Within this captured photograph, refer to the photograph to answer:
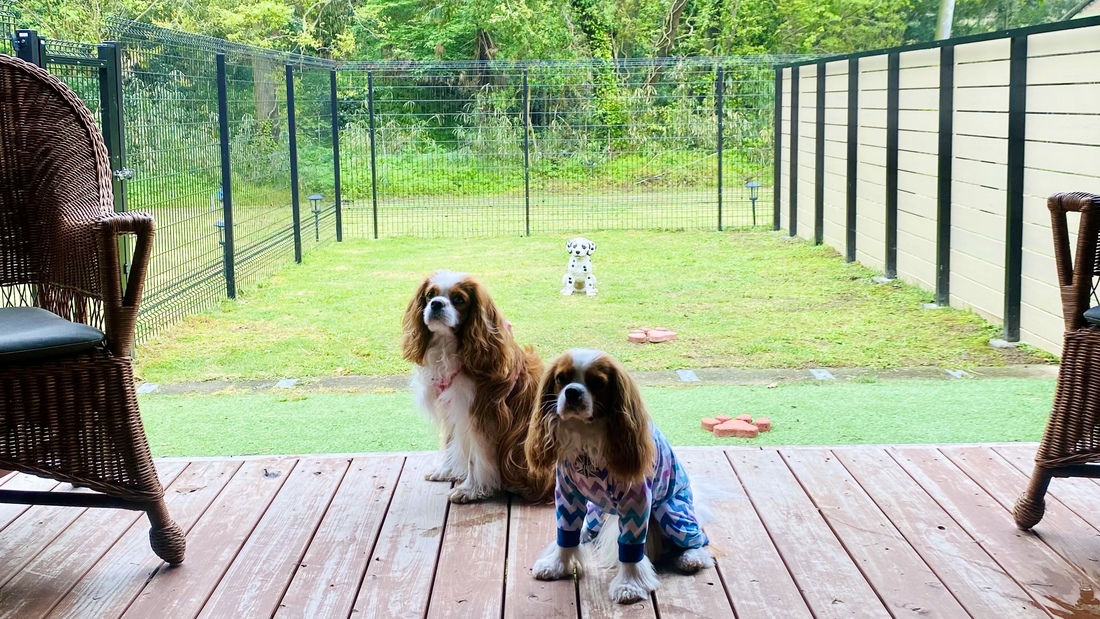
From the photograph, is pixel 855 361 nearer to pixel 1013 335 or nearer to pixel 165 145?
pixel 1013 335

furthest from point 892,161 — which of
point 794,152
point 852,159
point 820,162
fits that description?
point 794,152

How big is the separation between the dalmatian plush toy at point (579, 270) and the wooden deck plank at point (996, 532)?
341 centimetres

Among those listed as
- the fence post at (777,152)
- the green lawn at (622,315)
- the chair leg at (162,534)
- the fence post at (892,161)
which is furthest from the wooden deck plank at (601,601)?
the fence post at (777,152)

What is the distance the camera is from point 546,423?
209cm

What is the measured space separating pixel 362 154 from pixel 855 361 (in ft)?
20.4

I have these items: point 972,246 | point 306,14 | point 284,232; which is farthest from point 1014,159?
point 306,14

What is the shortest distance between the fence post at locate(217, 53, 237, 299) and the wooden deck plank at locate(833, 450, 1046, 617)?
419cm

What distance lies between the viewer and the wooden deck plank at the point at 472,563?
2.04 metres

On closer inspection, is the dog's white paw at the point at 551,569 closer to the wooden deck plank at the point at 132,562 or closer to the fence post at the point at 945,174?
the wooden deck plank at the point at 132,562

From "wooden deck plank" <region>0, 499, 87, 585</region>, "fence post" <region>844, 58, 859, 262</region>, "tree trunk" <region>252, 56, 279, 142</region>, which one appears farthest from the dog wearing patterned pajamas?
"fence post" <region>844, 58, 859, 262</region>

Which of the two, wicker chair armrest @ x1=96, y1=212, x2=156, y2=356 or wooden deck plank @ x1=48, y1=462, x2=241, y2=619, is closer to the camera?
wooden deck plank @ x1=48, y1=462, x2=241, y2=619

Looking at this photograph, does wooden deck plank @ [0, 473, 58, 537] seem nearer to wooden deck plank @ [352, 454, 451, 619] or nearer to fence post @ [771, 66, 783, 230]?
wooden deck plank @ [352, 454, 451, 619]

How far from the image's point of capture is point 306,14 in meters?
15.7

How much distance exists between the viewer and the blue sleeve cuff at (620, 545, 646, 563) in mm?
2074
